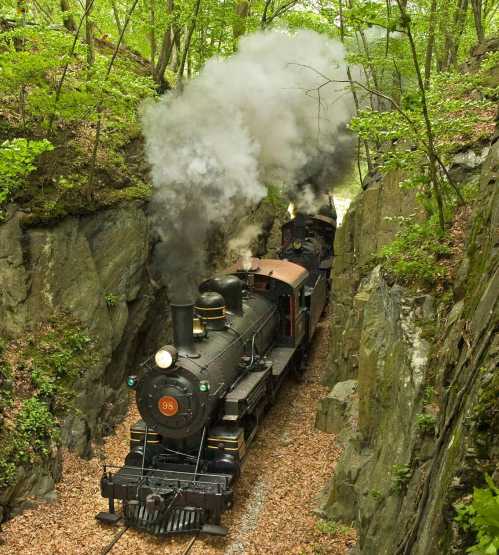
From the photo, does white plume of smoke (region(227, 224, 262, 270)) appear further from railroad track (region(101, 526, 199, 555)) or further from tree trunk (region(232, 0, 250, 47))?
railroad track (region(101, 526, 199, 555))

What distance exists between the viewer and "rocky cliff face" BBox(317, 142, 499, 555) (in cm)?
335

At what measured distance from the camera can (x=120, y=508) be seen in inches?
361

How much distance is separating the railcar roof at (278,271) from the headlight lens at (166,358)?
186 inches

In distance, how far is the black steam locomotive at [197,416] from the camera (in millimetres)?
8352

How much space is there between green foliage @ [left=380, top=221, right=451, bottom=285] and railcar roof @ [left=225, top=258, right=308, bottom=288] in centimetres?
432

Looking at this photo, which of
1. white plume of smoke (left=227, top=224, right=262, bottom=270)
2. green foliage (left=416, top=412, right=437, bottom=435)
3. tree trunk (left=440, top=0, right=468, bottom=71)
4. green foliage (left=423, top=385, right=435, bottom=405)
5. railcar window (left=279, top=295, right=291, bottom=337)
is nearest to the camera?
green foliage (left=416, top=412, right=437, bottom=435)

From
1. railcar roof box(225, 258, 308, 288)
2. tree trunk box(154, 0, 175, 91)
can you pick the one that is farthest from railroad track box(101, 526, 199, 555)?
tree trunk box(154, 0, 175, 91)

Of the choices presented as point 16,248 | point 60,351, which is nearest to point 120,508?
point 60,351

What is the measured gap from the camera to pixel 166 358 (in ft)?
28.0

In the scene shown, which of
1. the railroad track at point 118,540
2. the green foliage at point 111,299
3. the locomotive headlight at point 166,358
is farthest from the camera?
the green foliage at point 111,299

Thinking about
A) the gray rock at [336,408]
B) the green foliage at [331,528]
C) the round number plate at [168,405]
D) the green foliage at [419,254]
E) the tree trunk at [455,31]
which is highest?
the tree trunk at [455,31]

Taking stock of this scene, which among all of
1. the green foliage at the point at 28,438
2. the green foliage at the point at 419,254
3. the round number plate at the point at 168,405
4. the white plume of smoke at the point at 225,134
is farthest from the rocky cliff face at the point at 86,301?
the green foliage at the point at 419,254

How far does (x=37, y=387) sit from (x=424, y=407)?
759 centimetres

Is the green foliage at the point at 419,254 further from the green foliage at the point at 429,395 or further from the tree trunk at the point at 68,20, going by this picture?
the tree trunk at the point at 68,20
